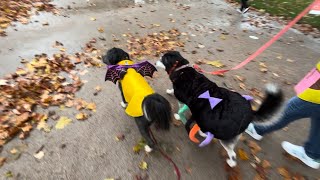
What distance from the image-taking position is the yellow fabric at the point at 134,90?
2.70 m

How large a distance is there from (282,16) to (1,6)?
8.11 metres

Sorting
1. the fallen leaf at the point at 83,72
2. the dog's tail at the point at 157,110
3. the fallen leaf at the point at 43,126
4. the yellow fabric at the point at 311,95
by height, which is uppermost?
the yellow fabric at the point at 311,95

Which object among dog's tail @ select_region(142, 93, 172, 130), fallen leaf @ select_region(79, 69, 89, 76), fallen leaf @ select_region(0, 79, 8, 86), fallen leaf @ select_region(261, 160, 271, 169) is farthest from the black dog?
fallen leaf @ select_region(0, 79, 8, 86)

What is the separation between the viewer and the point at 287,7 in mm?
8688

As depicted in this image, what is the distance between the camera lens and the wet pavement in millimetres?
2846

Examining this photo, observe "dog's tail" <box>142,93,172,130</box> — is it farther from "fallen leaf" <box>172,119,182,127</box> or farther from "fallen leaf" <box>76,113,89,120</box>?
"fallen leaf" <box>76,113,89,120</box>

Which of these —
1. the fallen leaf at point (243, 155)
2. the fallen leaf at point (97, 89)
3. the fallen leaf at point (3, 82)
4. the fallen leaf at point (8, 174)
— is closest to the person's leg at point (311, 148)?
the fallen leaf at point (243, 155)

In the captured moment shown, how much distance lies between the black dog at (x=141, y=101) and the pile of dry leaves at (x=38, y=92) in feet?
2.86

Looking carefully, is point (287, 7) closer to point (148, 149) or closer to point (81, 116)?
point (148, 149)

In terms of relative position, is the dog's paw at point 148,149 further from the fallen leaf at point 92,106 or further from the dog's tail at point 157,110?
the fallen leaf at point 92,106

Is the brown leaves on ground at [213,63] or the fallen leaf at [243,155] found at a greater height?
the brown leaves on ground at [213,63]

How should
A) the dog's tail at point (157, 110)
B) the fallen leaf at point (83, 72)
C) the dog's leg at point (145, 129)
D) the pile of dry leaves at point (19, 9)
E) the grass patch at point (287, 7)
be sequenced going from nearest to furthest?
the dog's tail at point (157, 110), the dog's leg at point (145, 129), the fallen leaf at point (83, 72), the pile of dry leaves at point (19, 9), the grass patch at point (287, 7)

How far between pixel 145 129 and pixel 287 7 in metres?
8.15

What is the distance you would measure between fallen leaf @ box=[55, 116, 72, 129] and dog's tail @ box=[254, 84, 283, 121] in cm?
240
